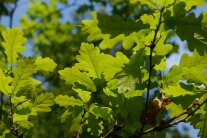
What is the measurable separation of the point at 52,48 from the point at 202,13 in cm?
698

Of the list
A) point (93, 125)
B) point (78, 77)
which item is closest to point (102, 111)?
point (93, 125)

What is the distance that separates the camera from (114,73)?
1816mm

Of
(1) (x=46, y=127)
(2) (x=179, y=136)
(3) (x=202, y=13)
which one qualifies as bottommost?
(1) (x=46, y=127)

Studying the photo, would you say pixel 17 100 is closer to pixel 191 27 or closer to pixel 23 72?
pixel 23 72

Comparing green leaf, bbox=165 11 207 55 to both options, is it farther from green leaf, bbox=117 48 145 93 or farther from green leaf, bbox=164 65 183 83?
green leaf, bbox=164 65 183 83

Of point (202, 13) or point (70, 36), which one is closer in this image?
point (202, 13)

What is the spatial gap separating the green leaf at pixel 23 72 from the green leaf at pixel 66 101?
20cm

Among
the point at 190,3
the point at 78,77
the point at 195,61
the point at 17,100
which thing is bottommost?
the point at 17,100

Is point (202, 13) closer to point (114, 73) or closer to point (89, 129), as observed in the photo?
point (114, 73)

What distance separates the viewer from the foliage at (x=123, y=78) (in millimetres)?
1700

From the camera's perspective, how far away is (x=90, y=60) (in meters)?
1.92

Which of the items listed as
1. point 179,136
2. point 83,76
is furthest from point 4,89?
point 179,136

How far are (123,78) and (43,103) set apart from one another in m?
0.52

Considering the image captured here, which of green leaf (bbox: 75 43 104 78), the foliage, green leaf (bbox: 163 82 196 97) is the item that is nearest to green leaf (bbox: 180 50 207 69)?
the foliage
